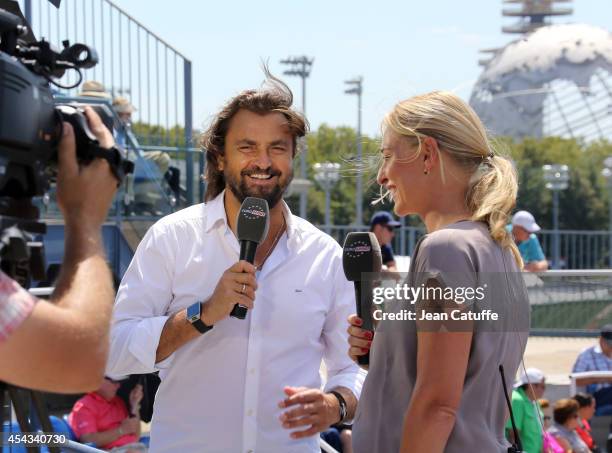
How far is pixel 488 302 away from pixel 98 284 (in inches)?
45.6

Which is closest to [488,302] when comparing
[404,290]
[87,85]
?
[404,290]

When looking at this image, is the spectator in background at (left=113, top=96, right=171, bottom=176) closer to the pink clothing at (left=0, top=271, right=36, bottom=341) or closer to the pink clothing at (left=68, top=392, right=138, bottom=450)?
the pink clothing at (left=68, top=392, right=138, bottom=450)

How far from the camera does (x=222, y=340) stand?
3.44m

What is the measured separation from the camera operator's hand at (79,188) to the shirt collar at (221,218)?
126 cm

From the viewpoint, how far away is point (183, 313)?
336cm

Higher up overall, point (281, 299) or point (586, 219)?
point (281, 299)

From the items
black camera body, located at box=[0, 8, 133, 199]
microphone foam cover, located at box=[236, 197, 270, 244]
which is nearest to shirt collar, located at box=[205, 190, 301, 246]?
microphone foam cover, located at box=[236, 197, 270, 244]

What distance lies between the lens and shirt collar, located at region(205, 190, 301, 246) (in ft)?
11.7

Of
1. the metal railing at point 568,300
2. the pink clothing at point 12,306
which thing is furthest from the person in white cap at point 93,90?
the pink clothing at point 12,306

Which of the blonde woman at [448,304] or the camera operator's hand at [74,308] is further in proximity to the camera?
the blonde woman at [448,304]

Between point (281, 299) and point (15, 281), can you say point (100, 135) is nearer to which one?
point (15, 281)

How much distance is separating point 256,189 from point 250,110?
0.29 meters

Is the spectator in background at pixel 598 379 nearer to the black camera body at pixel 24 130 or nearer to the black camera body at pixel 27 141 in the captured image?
the black camera body at pixel 27 141

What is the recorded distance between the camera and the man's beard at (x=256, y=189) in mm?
3611
